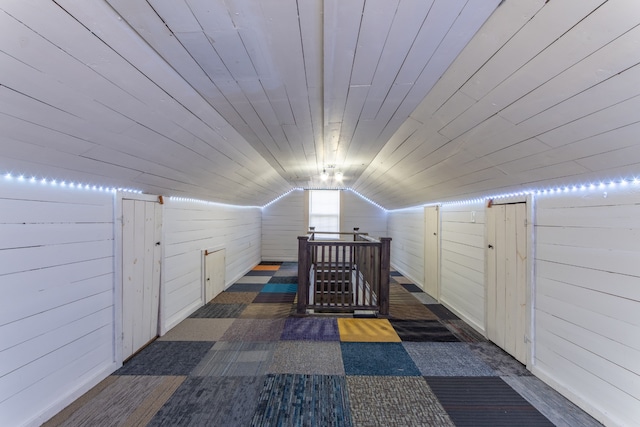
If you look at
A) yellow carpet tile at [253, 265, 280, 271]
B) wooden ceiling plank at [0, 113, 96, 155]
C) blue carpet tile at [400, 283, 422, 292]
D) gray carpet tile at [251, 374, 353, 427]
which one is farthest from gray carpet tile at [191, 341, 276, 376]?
yellow carpet tile at [253, 265, 280, 271]

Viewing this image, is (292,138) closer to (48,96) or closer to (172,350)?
(48,96)

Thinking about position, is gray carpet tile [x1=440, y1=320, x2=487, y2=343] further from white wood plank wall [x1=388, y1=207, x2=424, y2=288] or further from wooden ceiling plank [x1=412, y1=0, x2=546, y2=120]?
wooden ceiling plank [x1=412, y1=0, x2=546, y2=120]

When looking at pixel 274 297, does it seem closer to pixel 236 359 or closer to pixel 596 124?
pixel 236 359

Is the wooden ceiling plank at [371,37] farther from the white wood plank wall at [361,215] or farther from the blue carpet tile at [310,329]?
the white wood plank wall at [361,215]

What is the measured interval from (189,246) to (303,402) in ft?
8.79

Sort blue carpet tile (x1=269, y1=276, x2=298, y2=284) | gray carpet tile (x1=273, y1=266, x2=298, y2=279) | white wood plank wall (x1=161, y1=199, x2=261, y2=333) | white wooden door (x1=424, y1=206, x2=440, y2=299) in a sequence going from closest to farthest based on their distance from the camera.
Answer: white wood plank wall (x1=161, y1=199, x2=261, y2=333), white wooden door (x1=424, y1=206, x2=440, y2=299), blue carpet tile (x1=269, y1=276, x2=298, y2=284), gray carpet tile (x1=273, y1=266, x2=298, y2=279)

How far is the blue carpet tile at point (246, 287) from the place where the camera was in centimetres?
516

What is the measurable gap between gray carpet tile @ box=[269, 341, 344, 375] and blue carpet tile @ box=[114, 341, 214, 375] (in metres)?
0.82

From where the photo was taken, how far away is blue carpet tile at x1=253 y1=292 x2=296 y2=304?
177 inches

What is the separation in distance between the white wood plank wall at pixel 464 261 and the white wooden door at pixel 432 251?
0.12 metres

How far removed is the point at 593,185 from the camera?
192cm

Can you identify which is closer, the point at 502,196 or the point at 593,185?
the point at 593,185

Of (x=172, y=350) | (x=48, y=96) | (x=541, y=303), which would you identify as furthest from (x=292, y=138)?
(x=541, y=303)

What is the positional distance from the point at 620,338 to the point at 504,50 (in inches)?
79.9
